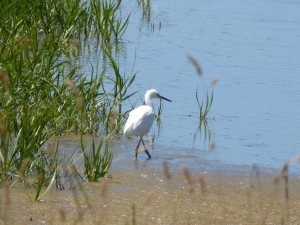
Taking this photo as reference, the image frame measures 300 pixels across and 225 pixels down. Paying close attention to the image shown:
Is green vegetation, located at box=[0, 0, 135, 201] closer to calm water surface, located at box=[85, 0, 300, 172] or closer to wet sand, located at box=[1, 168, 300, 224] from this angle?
wet sand, located at box=[1, 168, 300, 224]

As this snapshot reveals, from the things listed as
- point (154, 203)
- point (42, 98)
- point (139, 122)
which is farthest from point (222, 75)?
point (154, 203)

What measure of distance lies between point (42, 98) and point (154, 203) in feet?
6.76

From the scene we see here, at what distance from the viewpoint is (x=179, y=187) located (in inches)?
301

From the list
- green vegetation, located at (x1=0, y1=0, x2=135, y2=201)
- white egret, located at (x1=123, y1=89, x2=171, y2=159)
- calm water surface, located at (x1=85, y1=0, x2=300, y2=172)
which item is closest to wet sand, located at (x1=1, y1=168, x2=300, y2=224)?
green vegetation, located at (x1=0, y1=0, x2=135, y2=201)

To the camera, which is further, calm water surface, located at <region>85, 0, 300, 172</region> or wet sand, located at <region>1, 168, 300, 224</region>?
calm water surface, located at <region>85, 0, 300, 172</region>

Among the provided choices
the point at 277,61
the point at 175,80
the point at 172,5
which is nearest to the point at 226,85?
the point at 175,80

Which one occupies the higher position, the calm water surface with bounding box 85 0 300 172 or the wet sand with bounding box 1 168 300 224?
the calm water surface with bounding box 85 0 300 172

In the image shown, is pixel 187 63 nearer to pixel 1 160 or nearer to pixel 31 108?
pixel 31 108

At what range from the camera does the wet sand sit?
5.88 metres

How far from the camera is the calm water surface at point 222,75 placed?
31.3 feet

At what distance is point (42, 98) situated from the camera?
8359 mm

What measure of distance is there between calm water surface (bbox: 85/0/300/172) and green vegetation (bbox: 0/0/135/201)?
0.52m

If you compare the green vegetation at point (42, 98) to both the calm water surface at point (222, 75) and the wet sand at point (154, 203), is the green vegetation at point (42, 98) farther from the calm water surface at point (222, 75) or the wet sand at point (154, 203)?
the calm water surface at point (222, 75)

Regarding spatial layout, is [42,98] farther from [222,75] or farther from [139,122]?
[222,75]
